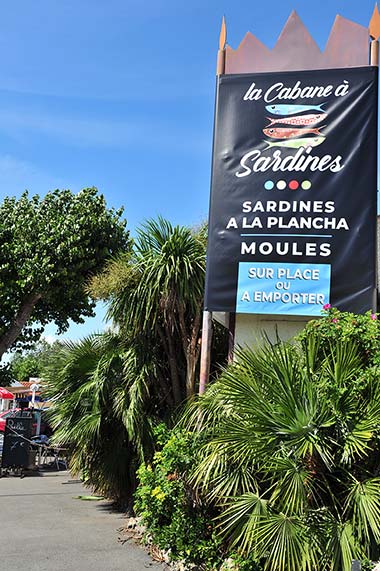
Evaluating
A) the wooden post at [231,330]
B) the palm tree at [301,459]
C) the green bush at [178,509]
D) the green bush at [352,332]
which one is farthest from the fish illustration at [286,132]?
the green bush at [178,509]

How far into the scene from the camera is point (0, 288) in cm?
2139

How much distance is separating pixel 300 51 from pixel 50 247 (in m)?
12.9

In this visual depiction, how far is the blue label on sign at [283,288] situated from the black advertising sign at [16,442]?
8.73m

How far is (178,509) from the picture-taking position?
7762 millimetres

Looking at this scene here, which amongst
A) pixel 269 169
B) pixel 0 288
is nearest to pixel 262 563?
pixel 269 169

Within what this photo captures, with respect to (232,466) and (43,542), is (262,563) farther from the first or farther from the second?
(43,542)

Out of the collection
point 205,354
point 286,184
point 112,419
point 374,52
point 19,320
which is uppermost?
point 374,52

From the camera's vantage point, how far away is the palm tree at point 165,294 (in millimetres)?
10422

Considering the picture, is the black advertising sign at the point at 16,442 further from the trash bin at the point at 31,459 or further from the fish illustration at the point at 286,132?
the fish illustration at the point at 286,132

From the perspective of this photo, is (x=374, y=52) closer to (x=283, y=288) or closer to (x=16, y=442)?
(x=283, y=288)

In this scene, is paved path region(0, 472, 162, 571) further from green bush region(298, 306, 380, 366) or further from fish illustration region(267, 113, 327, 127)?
fish illustration region(267, 113, 327, 127)

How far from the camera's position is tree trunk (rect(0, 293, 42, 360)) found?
73.6 ft

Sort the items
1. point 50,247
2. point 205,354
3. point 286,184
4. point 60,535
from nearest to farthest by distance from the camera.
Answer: point 60,535
point 205,354
point 286,184
point 50,247

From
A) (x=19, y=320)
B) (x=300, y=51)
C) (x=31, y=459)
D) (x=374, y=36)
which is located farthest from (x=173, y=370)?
(x=19, y=320)
